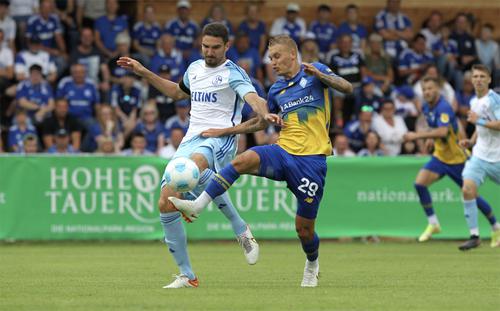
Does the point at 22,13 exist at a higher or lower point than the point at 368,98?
higher

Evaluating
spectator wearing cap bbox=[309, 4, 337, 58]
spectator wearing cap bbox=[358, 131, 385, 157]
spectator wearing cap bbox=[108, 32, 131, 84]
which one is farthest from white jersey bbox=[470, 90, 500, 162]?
spectator wearing cap bbox=[108, 32, 131, 84]

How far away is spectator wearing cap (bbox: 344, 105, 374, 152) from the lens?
2147cm

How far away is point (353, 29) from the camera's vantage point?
24031 millimetres

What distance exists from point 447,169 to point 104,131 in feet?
23.7

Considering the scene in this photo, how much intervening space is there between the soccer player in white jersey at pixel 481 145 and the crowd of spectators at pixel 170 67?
4471mm

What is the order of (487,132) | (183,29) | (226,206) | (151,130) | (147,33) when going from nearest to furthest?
1. (226,206)
2. (487,132)
3. (151,130)
4. (147,33)
5. (183,29)

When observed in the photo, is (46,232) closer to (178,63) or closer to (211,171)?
(178,63)

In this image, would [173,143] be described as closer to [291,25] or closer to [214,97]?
[291,25]

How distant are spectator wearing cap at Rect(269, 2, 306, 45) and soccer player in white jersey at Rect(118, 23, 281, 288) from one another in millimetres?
13122

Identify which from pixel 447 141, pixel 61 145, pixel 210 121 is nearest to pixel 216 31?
pixel 210 121

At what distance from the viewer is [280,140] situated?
1007 cm

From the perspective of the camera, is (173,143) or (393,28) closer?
(173,143)

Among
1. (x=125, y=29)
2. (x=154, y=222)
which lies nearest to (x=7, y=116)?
(x=125, y=29)

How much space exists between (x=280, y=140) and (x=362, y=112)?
11776mm
